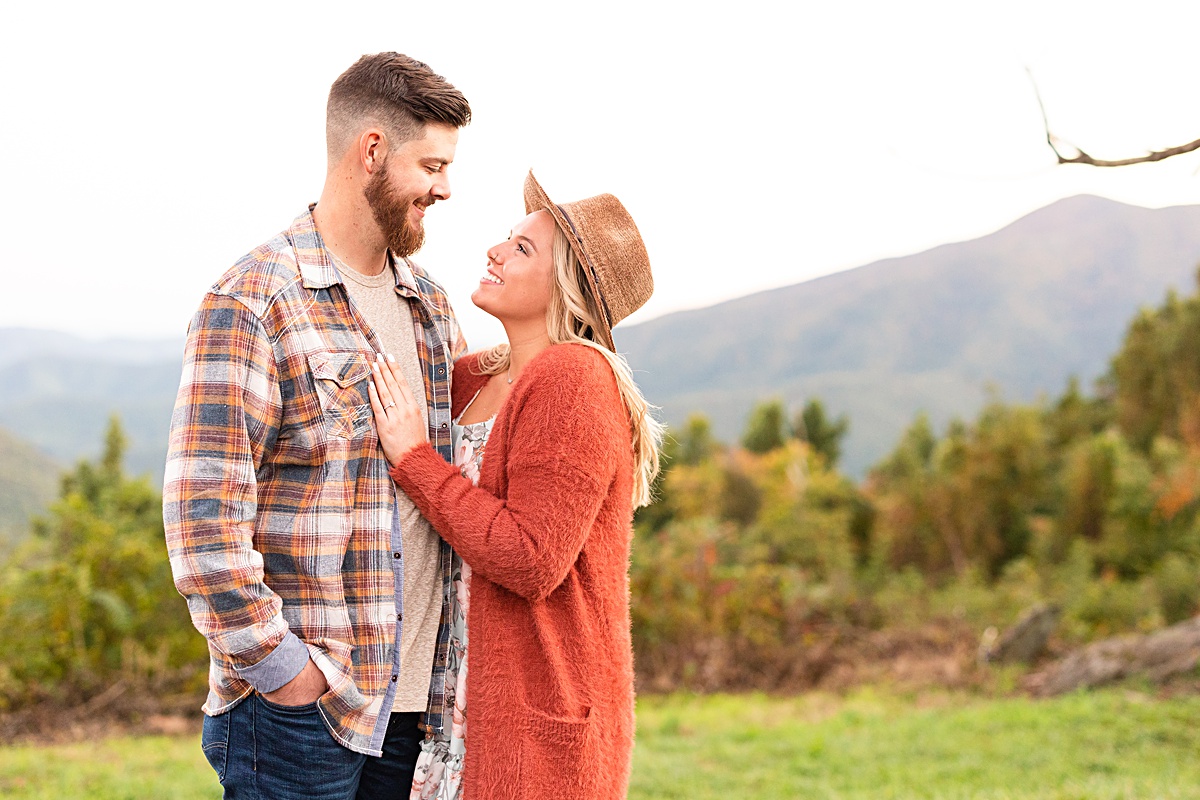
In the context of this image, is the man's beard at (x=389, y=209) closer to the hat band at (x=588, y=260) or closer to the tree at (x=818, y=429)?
the hat band at (x=588, y=260)

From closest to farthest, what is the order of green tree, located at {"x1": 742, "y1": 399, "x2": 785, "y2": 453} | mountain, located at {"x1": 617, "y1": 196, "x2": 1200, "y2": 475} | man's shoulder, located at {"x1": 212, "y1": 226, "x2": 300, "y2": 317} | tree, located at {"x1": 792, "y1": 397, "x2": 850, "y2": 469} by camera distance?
man's shoulder, located at {"x1": 212, "y1": 226, "x2": 300, "y2": 317}
green tree, located at {"x1": 742, "y1": 399, "x2": 785, "y2": 453}
tree, located at {"x1": 792, "y1": 397, "x2": 850, "y2": 469}
mountain, located at {"x1": 617, "y1": 196, "x2": 1200, "y2": 475}

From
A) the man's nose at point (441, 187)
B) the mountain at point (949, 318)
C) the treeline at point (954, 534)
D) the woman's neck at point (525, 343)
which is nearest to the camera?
the man's nose at point (441, 187)

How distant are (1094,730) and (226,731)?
5.92 meters

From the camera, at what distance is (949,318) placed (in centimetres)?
14512

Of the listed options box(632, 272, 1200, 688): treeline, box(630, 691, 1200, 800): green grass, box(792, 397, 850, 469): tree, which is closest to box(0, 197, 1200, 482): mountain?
box(792, 397, 850, 469): tree

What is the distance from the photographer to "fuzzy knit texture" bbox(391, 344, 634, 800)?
2027mm

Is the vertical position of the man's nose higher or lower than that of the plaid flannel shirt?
higher

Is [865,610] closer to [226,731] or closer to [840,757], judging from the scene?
[840,757]

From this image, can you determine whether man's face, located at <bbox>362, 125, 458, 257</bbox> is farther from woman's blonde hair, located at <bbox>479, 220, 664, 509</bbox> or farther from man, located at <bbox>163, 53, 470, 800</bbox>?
woman's blonde hair, located at <bbox>479, 220, 664, 509</bbox>

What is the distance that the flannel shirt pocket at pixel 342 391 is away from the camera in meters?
2.06

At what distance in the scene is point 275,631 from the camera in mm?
1898

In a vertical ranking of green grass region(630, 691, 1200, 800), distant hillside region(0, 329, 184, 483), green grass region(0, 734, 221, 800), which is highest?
distant hillside region(0, 329, 184, 483)

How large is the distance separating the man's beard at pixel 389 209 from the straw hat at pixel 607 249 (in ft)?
1.02

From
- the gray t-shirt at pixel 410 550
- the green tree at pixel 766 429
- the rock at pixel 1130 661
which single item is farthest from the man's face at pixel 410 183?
the green tree at pixel 766 429
